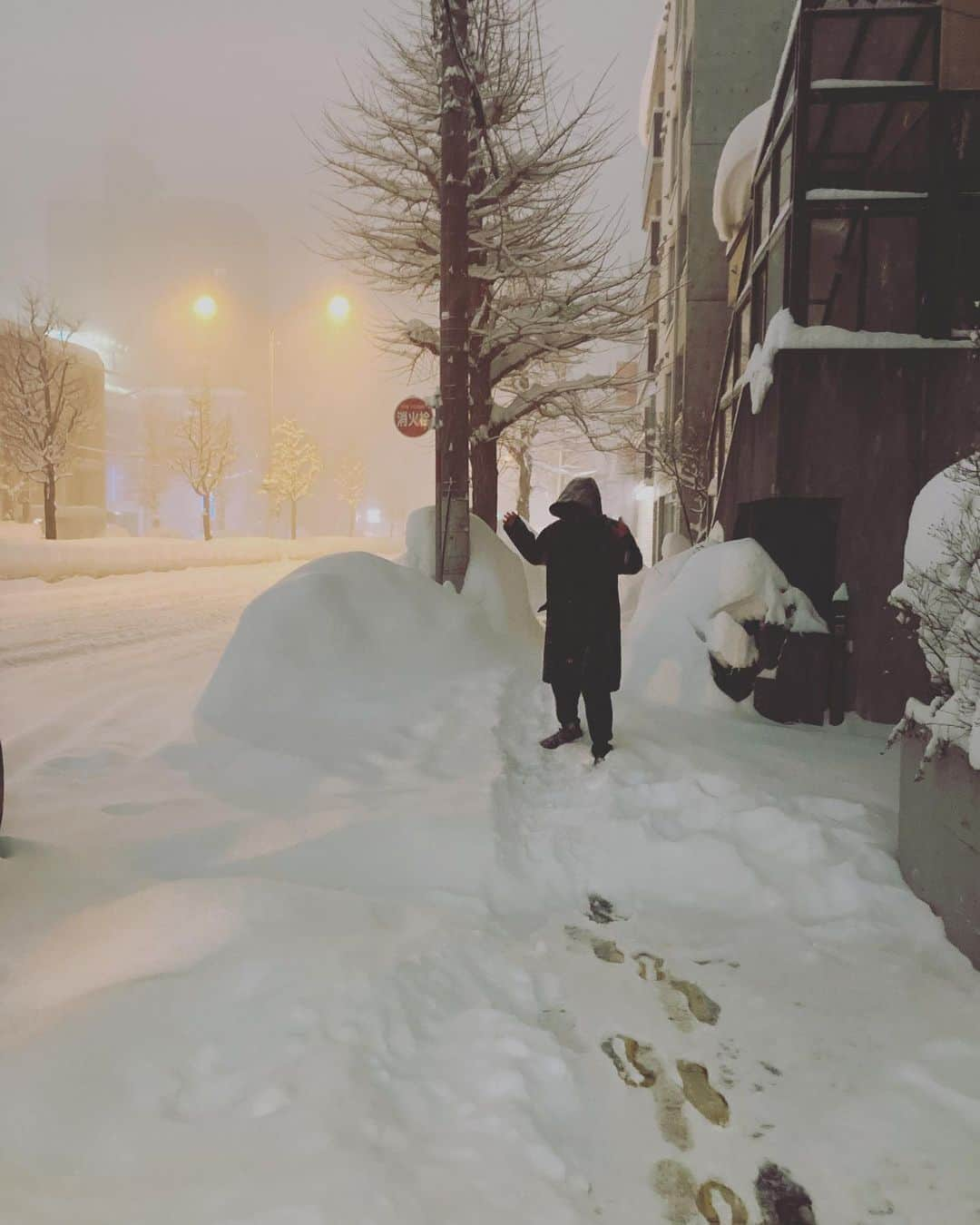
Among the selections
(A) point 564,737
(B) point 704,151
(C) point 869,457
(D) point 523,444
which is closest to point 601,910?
(A) point 564,737

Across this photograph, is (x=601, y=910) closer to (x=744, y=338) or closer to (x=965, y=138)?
(x=965, y=138)

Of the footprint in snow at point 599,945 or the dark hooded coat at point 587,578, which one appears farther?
the dark hooded coat at point 587,578

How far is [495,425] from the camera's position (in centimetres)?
1284

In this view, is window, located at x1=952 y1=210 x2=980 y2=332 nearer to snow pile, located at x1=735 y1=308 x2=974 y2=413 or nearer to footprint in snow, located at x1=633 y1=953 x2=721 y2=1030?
snow pile, located at x1=735 y1=308 x2=974 y2=413

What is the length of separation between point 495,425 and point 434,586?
17.6ft

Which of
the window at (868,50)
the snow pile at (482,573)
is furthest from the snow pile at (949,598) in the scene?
the window at (868,50)

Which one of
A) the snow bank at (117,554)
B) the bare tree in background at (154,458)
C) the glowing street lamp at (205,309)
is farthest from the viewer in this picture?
the bare tree in background at (154,458)

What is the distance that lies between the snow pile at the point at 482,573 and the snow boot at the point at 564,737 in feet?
11.3

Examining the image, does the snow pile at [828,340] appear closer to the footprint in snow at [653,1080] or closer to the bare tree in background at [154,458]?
the footprint in snow at [653,1080]

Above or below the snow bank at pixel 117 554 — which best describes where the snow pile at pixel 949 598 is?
above

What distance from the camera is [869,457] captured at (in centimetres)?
669

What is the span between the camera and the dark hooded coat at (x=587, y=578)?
5.14 meters

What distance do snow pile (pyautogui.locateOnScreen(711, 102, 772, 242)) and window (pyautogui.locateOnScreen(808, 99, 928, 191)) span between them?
2888 millimetres

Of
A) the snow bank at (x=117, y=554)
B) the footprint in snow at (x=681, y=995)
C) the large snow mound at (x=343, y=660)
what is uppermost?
the large snow mound at (x=343, y=660)
